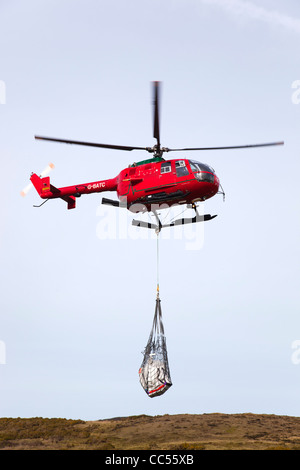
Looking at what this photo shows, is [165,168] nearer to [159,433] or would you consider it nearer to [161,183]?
[161,183]

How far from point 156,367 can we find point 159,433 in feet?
71.1

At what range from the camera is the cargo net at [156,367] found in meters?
29.1

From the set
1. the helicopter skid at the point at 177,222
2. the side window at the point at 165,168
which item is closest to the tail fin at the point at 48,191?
the helicopter skid at the point at 177,222

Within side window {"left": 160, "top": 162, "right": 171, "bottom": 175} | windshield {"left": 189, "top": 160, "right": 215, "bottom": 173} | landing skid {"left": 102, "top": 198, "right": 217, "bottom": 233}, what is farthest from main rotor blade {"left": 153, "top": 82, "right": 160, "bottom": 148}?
landing skid {"left": 102, "top": 198, "right": 217, "bottom": 233}

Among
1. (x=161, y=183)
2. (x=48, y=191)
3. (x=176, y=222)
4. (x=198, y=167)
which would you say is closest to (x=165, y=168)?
(x=161, y=183)

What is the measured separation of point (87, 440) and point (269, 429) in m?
16.5

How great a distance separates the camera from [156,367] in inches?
1159

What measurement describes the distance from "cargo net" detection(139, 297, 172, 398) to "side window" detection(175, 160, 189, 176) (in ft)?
23.8

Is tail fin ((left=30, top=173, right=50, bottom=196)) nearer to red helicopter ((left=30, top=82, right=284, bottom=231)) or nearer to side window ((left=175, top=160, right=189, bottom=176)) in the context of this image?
red helicopter ((left=30, top=82, right=284, bottom=231))

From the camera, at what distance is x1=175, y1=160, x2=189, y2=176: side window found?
101 feet

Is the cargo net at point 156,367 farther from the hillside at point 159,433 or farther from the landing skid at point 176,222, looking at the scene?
A: the hillside at point 159,433

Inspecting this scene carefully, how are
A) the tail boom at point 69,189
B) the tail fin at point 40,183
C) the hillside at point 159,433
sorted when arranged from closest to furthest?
the tail boom at point 69,189
the tail fin at point 40,183
the hillside at point 159,433

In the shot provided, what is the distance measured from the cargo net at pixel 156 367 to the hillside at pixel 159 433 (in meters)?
15.4

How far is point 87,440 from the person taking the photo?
1864 inches
